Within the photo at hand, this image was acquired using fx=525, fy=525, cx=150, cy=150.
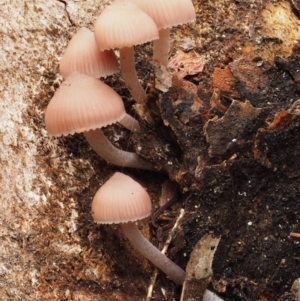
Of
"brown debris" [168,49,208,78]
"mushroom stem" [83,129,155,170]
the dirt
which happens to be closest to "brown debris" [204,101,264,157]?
the dirt

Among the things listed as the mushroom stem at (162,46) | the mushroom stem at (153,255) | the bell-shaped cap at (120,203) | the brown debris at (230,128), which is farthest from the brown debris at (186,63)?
the mushroom stem at (153,255)

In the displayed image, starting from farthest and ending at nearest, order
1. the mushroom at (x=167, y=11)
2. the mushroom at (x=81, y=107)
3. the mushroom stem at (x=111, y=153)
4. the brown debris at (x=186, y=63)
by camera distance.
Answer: the brown debris at (x=186, y=63), the mushroom stem at (x=111, y=153), the mushroom at (x=167, y=11), the mushroom at (x=81, y=107)

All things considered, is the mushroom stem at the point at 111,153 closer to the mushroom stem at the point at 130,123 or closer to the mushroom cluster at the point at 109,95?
the mushroom cluster at the point at 109,95

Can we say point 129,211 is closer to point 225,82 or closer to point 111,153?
point 111,153

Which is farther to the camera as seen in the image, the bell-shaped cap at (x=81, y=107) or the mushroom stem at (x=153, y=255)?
the mushroom stem at (x=153, y=255)

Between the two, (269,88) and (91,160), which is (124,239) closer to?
(91,160)

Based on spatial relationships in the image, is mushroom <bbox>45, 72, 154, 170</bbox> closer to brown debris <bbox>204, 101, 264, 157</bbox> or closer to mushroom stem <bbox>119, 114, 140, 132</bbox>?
mushroom stem <bbox>119, 114, 140, 132</bbox>

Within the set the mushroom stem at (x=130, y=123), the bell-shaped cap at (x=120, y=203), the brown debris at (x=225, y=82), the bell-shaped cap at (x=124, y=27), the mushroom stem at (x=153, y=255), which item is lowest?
the mushroom stem at (x=153, y=255)
